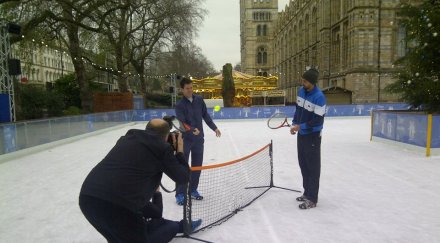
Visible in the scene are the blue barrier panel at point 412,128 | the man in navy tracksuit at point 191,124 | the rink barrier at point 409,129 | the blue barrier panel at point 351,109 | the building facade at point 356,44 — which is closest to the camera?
the man in navy tracksuit at point 191,124

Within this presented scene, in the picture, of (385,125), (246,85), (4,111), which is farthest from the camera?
(246,85)

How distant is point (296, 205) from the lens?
5832 millimetres

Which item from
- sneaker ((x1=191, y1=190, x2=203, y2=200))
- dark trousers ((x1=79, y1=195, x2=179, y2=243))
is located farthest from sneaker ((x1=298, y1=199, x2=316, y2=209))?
dark trousers ((x1=79, y1=195, x2=179, y2=243))

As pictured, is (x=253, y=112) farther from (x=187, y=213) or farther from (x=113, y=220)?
(x=113, y=220)

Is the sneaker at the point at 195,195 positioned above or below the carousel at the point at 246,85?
below

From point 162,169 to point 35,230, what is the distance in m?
2.81

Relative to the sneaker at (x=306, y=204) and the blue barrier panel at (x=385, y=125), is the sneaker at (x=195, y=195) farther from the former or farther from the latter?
the blue barrier panel at (x=385, y=125)

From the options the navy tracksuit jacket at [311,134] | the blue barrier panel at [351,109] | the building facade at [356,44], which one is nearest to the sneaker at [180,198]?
the navy tracksuit jacket at [311,134]

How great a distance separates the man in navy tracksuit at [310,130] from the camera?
17.8 feet

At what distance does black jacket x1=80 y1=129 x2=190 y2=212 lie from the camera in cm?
306

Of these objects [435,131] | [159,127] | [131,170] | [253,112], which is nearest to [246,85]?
[253,112]

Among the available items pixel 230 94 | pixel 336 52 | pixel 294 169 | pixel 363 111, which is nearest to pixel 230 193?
pixel 294 169

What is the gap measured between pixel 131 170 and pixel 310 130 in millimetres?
3227

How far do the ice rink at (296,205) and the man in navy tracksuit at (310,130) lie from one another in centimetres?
37
